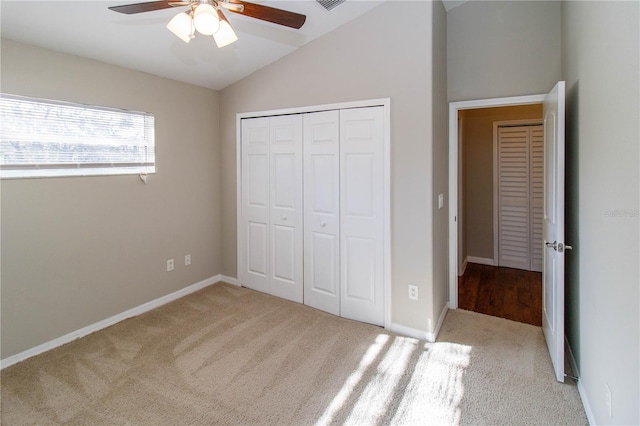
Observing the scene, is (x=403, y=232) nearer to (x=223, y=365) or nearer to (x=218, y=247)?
(x=223, y=365)

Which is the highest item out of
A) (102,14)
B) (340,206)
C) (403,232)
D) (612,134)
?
(102,14)

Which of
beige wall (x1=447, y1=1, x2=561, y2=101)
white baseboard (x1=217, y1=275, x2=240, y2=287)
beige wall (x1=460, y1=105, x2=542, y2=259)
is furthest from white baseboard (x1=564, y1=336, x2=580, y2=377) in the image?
white baseboard (x1=217, y1=275, x2=240, y2=287)

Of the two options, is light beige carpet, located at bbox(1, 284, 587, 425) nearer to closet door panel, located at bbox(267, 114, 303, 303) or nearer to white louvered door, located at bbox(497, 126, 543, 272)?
closet door panel, located at bbox(267, 114, 303, 303)

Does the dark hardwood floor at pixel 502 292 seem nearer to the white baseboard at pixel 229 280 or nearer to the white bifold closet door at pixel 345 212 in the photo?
the white bifold closet door at pixel 345 212

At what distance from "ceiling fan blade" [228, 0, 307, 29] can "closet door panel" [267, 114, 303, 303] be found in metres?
1.45

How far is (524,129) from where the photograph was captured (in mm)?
4680

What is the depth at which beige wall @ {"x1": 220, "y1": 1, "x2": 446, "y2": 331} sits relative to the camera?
108 inches

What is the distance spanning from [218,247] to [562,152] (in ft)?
11.4

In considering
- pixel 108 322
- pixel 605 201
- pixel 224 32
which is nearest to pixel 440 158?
pixel 605 201

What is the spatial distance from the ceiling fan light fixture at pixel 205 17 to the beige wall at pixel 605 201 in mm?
1686

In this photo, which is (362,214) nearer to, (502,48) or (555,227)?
(555,227)

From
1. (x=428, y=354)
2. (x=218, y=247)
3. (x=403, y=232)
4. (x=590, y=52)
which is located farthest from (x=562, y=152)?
(x=218, y=247)

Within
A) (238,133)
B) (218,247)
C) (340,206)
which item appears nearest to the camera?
(340,206)

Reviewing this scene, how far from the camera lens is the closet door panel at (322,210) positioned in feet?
10.6
